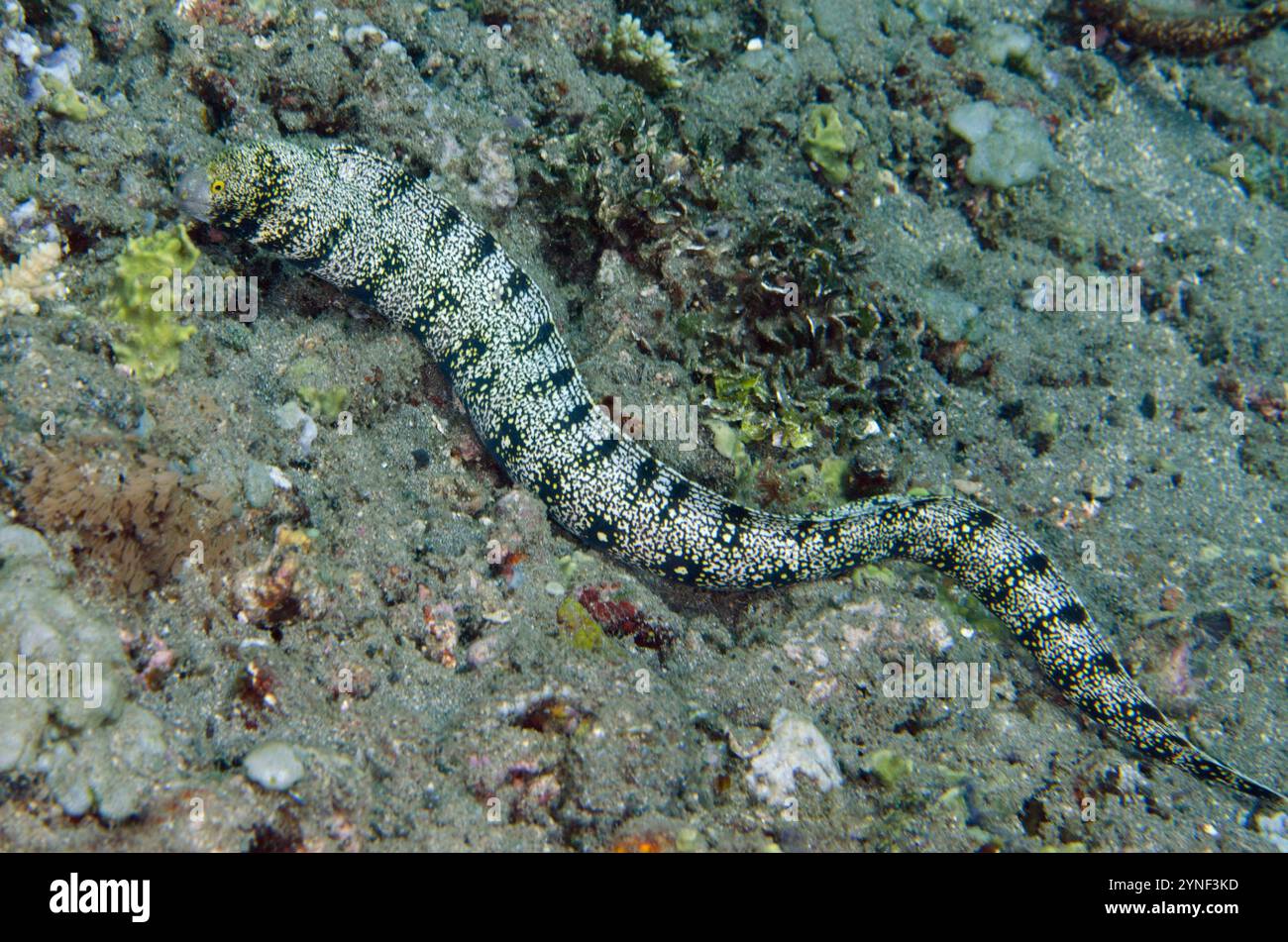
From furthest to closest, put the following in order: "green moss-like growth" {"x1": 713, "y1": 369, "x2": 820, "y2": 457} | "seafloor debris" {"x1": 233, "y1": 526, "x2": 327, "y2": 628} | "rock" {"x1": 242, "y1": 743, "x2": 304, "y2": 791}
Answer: "green moss-like growth" {"x1": 713, "y1": 369, "x2": 820, "y2": 457} → "seafloor debris" {"x1": 233, "y1": 526, "x2": 327, "y2": 628} → "rock" {"x1": 242, "y1": 743, "x2": 304, "y2": 791}

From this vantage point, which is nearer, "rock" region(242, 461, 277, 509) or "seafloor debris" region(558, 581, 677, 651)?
"rock" region(242, 461, 277, 509)

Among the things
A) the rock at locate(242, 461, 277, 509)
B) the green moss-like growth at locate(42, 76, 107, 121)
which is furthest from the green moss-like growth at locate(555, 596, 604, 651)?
the green moss-like growth at locate(42, 76, 107, 121)

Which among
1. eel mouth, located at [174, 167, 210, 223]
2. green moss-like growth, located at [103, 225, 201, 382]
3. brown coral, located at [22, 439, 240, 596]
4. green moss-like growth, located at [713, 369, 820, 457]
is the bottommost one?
brown coral, located at [22, 439, 240, 596]

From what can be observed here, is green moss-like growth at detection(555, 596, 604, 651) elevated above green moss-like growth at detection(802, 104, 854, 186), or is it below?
below

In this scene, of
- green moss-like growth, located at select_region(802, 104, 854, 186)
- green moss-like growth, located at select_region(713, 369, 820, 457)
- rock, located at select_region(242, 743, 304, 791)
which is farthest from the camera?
green moss-like growth, located at select_region(802, 104, 854, 186)


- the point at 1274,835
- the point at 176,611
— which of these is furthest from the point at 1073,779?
the point at 176,611

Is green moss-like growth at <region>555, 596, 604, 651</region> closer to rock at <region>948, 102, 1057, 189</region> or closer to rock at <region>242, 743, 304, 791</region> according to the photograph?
rock at <region>242, 743, 304, 791</region>

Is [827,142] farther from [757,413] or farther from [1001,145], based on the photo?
[757,413]
